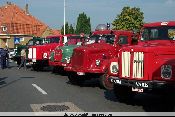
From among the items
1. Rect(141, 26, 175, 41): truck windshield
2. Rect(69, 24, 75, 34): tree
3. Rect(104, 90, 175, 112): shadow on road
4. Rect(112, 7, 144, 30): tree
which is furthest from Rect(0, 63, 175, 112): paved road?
Rect(69, 24, 75, 34): tree

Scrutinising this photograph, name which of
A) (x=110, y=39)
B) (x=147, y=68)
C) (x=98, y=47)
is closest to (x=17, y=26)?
(x=110, y=39)

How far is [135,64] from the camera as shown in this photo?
957cm

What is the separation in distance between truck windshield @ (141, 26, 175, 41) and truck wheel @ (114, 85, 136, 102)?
1617 mm

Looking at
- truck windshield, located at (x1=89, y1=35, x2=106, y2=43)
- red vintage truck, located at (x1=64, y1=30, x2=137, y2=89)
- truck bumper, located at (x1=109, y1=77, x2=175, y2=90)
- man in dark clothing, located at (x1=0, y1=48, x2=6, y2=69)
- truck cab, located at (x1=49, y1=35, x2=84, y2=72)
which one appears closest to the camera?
truck bumper, located at (x1=109, y1=77, x2=175, y2=90)

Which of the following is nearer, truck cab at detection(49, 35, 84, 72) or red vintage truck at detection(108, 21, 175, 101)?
red vintage truck at detection(108, 21, 175, 101)

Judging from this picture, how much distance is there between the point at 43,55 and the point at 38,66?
1576mm

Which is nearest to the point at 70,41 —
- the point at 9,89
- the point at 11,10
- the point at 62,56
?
the point at 62,56

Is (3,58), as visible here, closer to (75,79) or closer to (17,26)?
(75,79)

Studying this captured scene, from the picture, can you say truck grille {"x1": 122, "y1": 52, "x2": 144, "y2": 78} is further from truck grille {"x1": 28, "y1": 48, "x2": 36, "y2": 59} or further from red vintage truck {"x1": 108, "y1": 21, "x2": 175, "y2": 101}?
truck grille {"x1": 28, "y1": 48, "x2": 36, "y2": 59}

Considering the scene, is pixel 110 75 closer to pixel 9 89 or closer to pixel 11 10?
pixel 9 89

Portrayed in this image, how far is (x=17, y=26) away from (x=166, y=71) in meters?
67.3

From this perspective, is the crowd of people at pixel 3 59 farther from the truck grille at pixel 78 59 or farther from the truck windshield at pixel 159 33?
the truck windshield at pixel 159 33

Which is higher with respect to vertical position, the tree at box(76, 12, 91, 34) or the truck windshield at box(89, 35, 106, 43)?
the tree at box(76, 12, 91, 34)

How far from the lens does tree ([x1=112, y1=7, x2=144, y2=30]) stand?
48.8 metres
